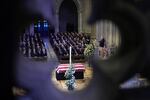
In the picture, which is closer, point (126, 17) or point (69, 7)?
point (126, 17)

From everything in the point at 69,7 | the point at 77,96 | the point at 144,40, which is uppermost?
the point at 69,7

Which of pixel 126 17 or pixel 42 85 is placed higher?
pixel 126 17

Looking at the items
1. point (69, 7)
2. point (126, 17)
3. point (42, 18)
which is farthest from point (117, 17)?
point (69, 7)

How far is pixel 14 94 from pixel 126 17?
242 millimetres

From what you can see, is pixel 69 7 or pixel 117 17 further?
pixel 69 7

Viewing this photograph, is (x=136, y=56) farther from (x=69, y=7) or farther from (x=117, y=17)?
(x=69, y=7)

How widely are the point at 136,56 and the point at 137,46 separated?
2 cm

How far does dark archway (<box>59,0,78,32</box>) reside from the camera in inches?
1278

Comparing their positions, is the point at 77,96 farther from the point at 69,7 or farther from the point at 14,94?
the point at 69,7

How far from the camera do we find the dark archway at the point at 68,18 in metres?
32.5

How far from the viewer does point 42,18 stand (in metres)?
0.57

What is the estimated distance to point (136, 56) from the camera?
0.61 m

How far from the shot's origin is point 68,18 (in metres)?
32.7

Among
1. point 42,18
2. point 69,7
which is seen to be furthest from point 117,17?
point 69,7
